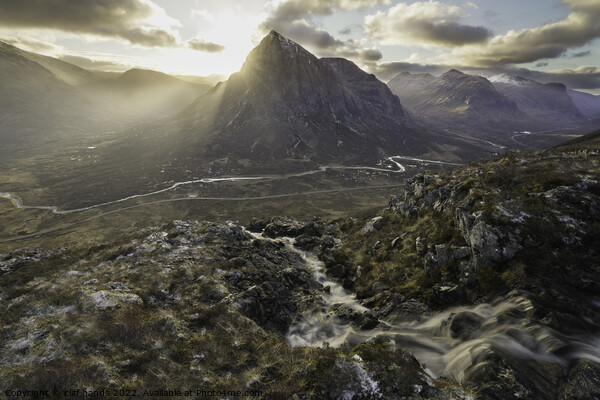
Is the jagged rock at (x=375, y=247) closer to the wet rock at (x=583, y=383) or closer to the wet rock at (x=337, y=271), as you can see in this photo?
the wet rock at (x=337, y=271)

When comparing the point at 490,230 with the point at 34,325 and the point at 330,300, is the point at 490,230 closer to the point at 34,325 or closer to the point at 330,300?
the point at 330,300

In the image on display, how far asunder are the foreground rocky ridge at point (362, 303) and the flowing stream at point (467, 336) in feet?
0.41

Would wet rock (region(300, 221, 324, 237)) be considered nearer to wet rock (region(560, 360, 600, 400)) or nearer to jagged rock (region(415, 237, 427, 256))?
jagged rock (region(415, 237, 427, 256))

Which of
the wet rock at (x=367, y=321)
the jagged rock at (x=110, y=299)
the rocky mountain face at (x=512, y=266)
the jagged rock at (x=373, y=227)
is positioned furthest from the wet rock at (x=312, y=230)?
the jagged rock at (x=110, y=299)

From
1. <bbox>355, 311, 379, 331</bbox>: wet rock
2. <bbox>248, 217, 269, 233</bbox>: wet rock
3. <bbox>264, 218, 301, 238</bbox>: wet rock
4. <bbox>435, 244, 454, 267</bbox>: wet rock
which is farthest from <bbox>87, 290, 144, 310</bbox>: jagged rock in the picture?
<bbox>248, 217, 269, 233</bbox>: wet rock

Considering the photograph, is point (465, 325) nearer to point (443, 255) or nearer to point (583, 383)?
point (583, 383)

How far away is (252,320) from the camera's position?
21562mm

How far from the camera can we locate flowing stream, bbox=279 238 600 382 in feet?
47.3

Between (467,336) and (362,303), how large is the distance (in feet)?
36.4

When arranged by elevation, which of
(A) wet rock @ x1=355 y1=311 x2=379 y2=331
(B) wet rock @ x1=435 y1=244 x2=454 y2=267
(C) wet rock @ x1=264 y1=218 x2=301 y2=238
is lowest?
(C) wet rock @ x1=264 y1=218 x2=301 y2=238

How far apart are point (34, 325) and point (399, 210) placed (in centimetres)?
4523

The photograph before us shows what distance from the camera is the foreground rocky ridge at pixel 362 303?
12812 millimetres

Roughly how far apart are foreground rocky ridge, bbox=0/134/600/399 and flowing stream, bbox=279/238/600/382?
0.12 metres

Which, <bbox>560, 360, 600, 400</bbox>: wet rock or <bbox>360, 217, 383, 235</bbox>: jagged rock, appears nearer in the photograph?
<bbox>560, 360, 600, 400</bbox>: wet rock
